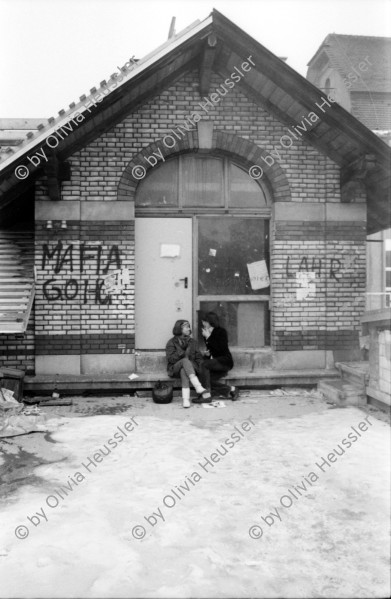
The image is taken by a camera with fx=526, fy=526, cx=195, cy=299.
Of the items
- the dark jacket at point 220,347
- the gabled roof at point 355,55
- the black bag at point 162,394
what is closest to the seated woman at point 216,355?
the dark jacket at point 220,347

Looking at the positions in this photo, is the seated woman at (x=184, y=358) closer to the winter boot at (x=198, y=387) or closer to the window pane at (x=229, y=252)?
the winter boot at (x=198, y=387)

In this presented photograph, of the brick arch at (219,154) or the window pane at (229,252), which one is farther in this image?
the window pane at (229,252)

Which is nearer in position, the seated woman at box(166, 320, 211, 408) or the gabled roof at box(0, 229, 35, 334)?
the seated woman at box(166, 320, 211, 408)

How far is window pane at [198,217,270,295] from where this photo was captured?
8609 mm

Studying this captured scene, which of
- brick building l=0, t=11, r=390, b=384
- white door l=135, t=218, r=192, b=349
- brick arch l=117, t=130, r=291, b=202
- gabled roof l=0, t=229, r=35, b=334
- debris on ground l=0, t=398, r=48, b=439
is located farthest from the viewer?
white door l=135, t=218, r=192, b=349

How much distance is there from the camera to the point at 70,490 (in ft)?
14.2

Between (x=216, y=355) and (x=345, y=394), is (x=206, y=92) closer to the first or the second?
(x=216, y=355)

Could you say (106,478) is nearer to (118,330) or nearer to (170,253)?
(118,330)

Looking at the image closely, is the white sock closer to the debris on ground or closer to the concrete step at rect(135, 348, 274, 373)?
the concrete step at rect(135, 348, 274, 373)

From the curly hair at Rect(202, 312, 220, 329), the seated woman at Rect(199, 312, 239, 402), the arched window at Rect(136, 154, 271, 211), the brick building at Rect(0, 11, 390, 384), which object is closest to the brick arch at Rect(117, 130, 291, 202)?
the brick building at Rect(0, 11, 390, 384)

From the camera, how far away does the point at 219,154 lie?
28.3 ft

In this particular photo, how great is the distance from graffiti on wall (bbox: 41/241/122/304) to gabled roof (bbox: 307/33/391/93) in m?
19.4

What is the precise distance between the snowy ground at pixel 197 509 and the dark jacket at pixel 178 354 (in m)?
1.41

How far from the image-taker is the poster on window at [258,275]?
8.69 meters
